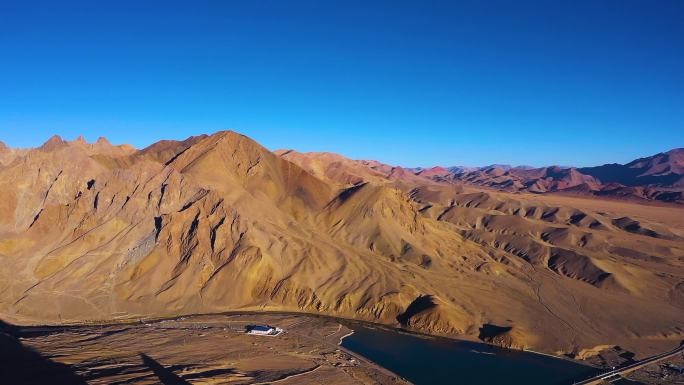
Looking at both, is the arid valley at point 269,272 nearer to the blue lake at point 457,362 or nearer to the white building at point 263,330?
the white building at point 263,330

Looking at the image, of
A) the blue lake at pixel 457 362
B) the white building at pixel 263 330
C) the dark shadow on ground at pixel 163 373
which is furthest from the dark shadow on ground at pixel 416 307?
the dark shadow on ground at pixel 163 373

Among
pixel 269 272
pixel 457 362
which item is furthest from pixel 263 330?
pixel 457 362

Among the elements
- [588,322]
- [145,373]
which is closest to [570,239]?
[588,322]

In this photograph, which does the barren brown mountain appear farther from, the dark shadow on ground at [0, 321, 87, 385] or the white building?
the dark shadow on ground at [0, 321, 87, 385]

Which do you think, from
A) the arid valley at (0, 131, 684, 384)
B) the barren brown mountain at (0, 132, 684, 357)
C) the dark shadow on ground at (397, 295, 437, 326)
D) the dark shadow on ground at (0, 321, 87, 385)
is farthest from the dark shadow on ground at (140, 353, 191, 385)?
the dark shadow on ground at (397, 295, 437, 326)

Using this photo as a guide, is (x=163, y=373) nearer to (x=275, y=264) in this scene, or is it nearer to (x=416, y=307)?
(x=416, y=307)

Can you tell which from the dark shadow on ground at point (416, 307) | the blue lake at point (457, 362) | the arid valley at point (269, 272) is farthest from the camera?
the dark shadow on ground at point (416, 307)
